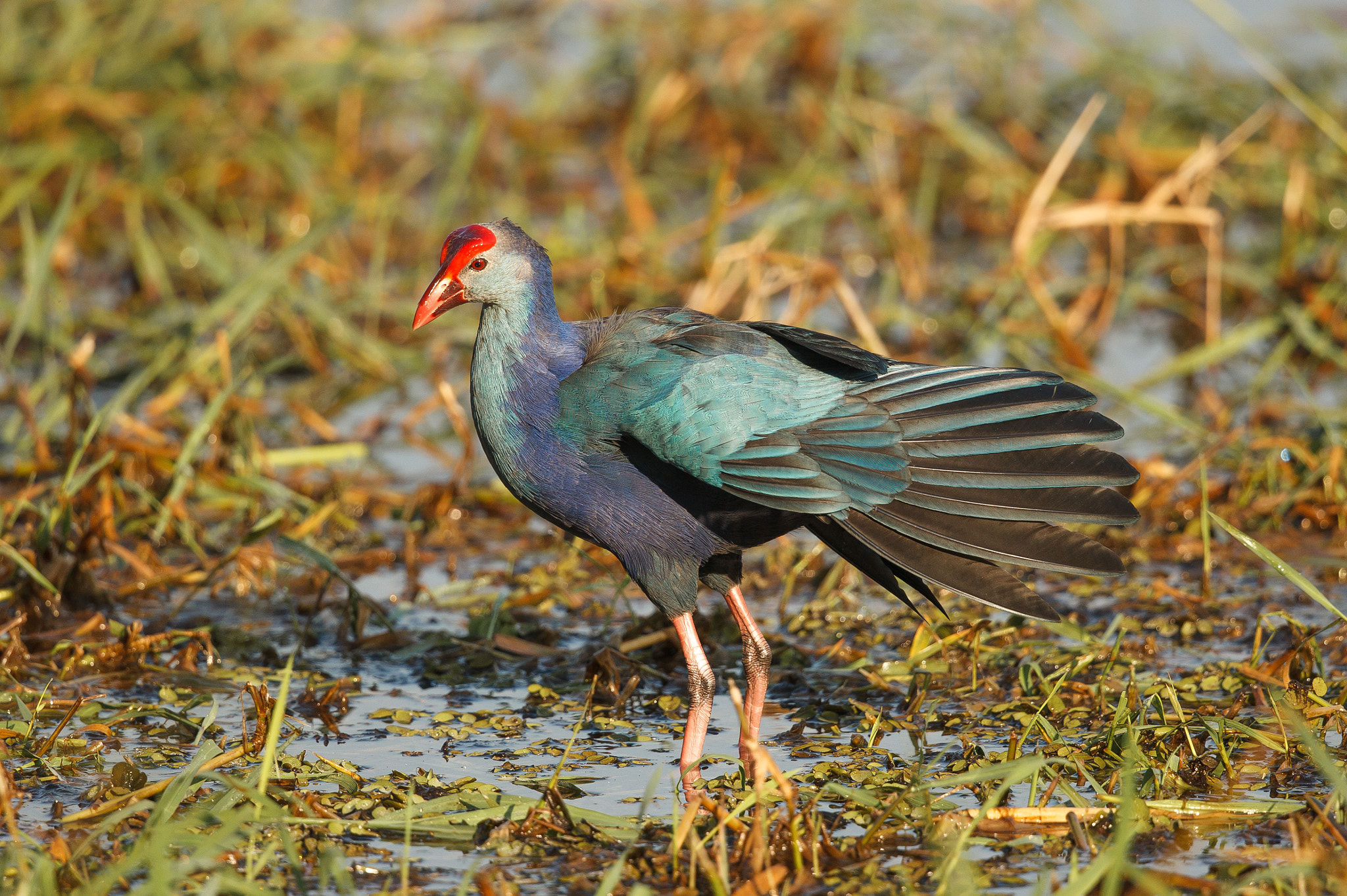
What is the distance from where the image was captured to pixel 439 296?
3.63 meters

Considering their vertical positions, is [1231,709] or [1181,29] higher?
[1181,29]

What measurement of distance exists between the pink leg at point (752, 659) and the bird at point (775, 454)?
6.6 inches

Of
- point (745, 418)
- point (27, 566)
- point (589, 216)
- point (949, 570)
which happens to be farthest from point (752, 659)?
point (589, 216)

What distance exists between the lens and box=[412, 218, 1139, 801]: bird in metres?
3.31

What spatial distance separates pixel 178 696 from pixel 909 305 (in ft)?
12.4

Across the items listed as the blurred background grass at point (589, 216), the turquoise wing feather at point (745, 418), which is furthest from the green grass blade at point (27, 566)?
the turquoise wing feather at point (745, 418)

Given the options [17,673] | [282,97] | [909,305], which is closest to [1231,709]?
[17,673]

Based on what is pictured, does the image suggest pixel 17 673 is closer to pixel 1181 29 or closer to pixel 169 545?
pixel 169 545

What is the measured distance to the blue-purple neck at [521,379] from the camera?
3.43m

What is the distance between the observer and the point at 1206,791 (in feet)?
10.4

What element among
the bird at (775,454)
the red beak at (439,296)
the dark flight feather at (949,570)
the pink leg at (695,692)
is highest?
A: the red beak at (439,296)

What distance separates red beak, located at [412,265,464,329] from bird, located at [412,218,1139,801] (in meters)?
0.08

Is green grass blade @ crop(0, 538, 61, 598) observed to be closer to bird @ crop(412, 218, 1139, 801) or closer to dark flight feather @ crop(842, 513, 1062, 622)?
bird @ crop(412, 218, 1139, 801)

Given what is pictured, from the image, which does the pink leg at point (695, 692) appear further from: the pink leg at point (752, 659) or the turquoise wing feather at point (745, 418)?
the turquoise wing feather at point (745, 418)
